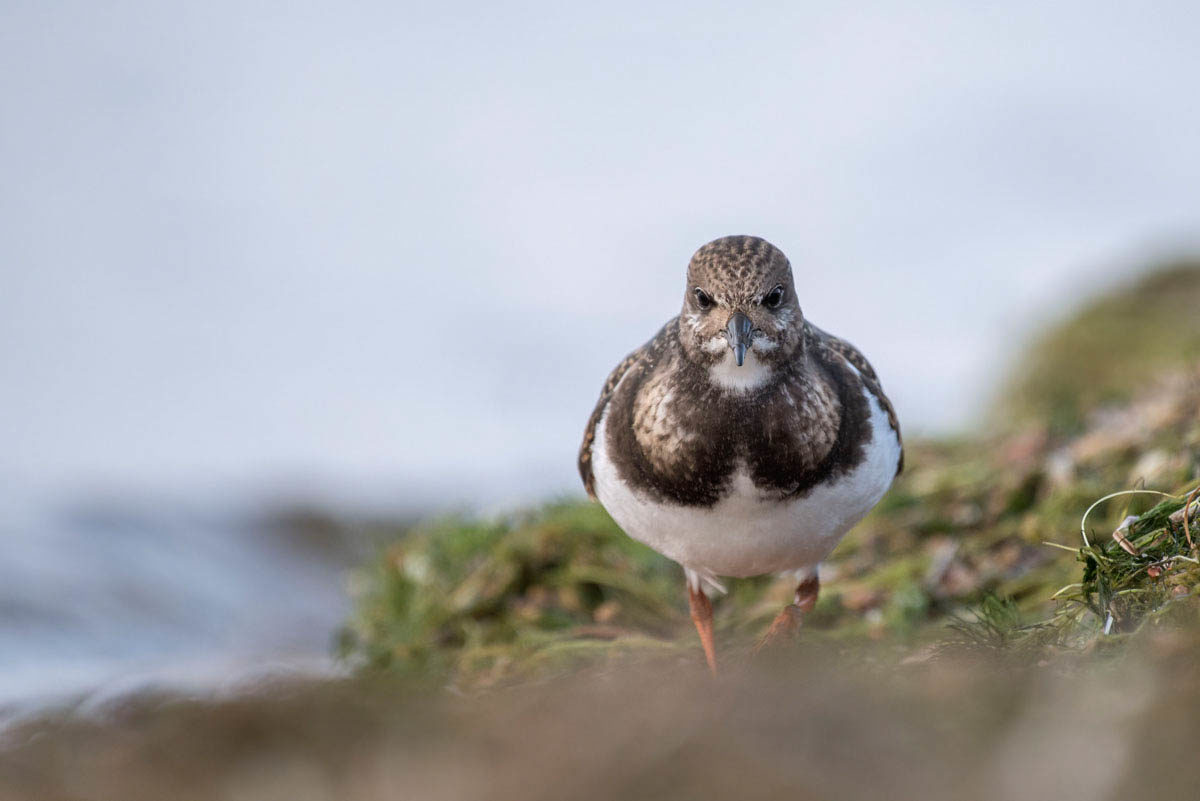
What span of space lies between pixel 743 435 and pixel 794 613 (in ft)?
3.71

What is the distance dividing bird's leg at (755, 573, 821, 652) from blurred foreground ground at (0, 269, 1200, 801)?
0.10 meters

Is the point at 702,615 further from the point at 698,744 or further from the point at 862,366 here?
the point at 698,744

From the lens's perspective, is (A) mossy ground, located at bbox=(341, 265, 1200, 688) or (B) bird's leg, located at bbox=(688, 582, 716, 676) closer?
(B) bird's leg, located at bbox=(688, 582, 716, 676)

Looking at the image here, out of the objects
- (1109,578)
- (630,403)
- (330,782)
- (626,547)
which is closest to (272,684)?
(330,782)

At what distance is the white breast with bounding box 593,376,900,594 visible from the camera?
4414mm

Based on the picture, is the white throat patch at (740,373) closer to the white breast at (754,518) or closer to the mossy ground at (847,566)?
the white breast at (754,518)

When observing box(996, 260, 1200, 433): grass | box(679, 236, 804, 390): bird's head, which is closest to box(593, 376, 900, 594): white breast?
box(679, 236, 804, 390): bird's head

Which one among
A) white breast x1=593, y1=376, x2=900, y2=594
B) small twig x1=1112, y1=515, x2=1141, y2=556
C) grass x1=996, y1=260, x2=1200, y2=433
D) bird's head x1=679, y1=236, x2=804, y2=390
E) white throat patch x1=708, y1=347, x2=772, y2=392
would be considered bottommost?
small twig x1=1112, y1=515, x2=1141, y2=556

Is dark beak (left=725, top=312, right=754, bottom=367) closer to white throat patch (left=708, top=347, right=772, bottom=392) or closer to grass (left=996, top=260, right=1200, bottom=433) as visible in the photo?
white throat patch (left=708, top=347, right=772, bottom=392)

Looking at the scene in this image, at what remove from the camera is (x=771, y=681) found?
2.98 metres

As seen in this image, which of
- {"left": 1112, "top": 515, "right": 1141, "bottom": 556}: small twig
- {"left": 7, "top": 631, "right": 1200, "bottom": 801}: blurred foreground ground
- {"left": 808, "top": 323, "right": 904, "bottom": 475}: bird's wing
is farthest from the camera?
{"left": 808, "top": 323, "right": 904, "bottom": 475}: bird's wing

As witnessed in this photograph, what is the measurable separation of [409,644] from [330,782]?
383 cm

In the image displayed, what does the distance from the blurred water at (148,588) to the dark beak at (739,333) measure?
5.79 m

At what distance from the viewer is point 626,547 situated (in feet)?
21.8
